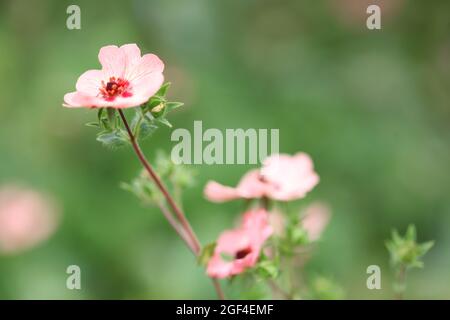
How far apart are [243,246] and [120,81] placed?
0.73 feet

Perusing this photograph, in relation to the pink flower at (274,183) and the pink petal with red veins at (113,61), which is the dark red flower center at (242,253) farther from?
the pink petal with red veins at (113,61)

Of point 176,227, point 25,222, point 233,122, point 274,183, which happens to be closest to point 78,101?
point 176,227

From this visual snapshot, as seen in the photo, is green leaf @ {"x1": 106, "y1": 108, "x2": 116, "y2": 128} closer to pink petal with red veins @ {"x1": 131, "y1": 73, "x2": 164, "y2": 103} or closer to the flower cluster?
pink petal with red veins @ {"x1": 131, "y1": 73, "x2": 164, "y2": 103}

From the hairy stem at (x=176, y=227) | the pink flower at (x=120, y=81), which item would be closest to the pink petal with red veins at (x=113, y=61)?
the pink flower at (x=120, y=81)

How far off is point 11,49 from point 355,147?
3.30 ft

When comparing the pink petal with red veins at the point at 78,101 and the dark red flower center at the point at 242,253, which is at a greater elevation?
the pink petal with red veins at the point at 78,101

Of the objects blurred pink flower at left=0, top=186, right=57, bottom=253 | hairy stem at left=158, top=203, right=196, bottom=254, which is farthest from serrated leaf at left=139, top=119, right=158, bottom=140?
blurred pink flower at left=0, top=186, right=57, bottom=253

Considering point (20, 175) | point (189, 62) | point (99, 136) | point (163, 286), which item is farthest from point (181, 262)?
point (99, 136)

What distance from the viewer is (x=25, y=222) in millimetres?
1748

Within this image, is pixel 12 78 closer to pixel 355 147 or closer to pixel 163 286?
pixel 163 286

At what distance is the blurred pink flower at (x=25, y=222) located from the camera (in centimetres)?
174

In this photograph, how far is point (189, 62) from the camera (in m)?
2.12

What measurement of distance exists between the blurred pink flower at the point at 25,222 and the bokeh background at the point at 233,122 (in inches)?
1.3

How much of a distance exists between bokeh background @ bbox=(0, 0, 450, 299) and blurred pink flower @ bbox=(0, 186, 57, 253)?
32mm
